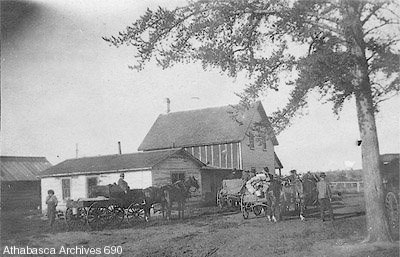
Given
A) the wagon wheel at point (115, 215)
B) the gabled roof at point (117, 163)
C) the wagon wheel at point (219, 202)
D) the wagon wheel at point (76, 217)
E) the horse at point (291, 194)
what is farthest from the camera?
the wagon wheel at point (219, 202)

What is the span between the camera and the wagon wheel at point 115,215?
10.3 metres

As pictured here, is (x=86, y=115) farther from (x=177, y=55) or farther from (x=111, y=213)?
(x=111, y=213)

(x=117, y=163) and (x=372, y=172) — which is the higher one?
(x=117, y=163)

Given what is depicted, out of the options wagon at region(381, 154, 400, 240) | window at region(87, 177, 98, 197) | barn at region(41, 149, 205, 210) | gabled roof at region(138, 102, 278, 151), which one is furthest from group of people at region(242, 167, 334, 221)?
window at region(87, 177, 98, 197)

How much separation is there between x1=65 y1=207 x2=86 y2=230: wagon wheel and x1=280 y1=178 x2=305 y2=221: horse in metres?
5.20

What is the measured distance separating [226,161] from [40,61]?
41.4 ft

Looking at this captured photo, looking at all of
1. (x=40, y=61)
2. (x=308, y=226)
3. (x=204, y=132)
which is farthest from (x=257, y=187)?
(x=40, y=61)

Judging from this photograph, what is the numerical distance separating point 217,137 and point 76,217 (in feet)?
20.6

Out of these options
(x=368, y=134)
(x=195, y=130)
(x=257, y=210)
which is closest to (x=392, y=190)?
(x=368, y=134)

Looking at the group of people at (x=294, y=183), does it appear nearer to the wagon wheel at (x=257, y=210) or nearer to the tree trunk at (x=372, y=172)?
the wagon wheel at (x=257, y=210)

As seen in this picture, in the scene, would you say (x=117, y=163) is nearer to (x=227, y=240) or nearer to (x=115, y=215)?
(x=115, y=215)

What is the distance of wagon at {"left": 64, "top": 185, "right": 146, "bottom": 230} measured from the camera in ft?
32.9

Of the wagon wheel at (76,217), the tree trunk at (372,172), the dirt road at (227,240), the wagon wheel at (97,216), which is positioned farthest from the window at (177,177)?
the tree trunk at (372,172)

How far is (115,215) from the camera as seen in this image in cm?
1051
